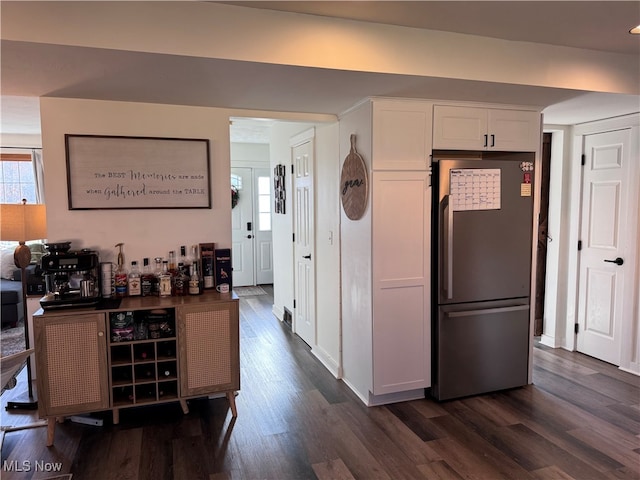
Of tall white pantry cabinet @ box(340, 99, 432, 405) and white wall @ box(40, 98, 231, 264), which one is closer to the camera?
white wall @ box(40, 98, 231, 264)

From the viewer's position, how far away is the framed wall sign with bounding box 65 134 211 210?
2.85 meters

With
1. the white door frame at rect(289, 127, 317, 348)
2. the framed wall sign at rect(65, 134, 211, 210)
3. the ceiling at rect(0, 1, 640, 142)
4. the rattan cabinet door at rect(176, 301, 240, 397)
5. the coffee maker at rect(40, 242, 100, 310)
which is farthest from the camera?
the white door frame at rect(289, 127, 317, 348)

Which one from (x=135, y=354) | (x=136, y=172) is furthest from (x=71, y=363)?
(x=136, y=172)

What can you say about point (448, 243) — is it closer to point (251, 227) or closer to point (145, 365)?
point (145, 365)

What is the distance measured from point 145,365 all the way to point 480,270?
240cm

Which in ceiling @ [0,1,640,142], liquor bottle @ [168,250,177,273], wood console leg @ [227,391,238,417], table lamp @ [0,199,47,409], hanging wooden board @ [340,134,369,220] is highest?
ceiling @ [0,1,640,142]

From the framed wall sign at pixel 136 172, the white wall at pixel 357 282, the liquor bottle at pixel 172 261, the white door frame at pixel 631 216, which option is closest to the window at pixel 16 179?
the framed wall sign at pixel 136 172

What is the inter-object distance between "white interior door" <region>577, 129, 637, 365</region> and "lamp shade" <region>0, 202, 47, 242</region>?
4.47 m

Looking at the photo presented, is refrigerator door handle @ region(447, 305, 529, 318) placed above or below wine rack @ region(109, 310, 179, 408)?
above

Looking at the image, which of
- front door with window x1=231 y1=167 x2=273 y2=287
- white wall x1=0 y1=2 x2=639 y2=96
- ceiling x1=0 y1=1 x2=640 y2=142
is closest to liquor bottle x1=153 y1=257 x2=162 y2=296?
ceiling x1=0 y1=1 x2=640 y2=142

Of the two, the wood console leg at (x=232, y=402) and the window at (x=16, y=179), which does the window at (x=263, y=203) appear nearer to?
the window at (x=16, y=179)

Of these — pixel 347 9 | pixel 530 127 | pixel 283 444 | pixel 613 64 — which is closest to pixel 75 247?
pixel 283 444

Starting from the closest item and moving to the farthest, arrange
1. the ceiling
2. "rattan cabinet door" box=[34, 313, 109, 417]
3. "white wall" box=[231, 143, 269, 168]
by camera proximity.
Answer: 1. the ceiling
2. "rattan cabinet door" box=[34, 313, 109, 417]
3. "white wall" box=[231, 143, 269, 168]

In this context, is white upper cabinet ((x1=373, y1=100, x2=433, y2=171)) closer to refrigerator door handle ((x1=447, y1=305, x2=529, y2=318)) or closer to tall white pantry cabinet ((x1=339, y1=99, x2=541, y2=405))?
tall white pantry cabinet ((x1=339, y1=99, x2=541, y2=405))
